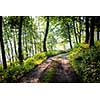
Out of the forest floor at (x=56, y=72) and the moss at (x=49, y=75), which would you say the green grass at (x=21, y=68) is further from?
the moss at (x=49, y=75)

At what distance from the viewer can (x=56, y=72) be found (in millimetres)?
4699

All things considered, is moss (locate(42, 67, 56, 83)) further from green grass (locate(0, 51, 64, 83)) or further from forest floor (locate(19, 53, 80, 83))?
green grass (locate(0, 51, 64, 83))

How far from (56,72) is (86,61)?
19.1 inches

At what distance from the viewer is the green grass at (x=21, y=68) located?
4.68m

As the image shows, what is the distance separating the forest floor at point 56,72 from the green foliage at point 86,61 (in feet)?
0.31

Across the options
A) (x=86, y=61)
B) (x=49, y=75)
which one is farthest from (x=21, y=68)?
(x=86, y=61)

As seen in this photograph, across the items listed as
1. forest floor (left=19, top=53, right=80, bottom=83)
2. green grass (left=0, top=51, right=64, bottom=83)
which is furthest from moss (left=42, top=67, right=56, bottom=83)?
green grass (left=0, top=51, right=64, bottom=83)

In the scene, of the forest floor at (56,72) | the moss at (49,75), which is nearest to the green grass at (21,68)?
the forest floor at (56,72)

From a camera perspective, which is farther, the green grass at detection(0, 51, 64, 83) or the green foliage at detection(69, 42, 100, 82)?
the green grass at detection(0, 51, 64, 83)

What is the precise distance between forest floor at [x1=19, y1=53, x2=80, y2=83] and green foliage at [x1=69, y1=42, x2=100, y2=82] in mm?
95

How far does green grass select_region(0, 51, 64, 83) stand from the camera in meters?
4.68

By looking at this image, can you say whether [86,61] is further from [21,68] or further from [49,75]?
[21,68]
